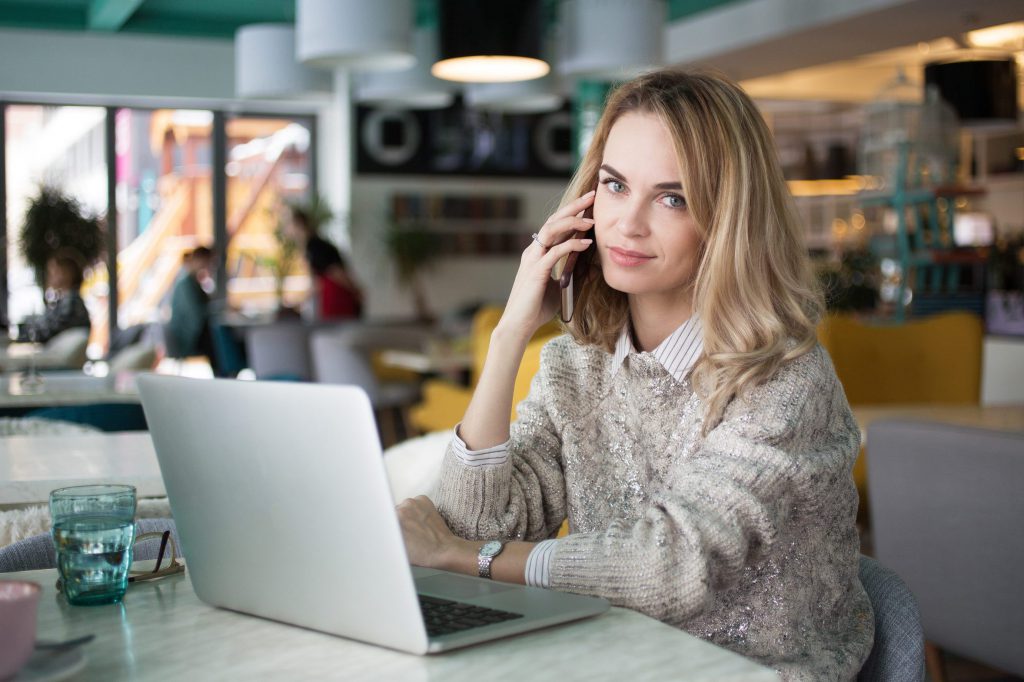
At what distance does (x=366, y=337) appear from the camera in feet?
22.6

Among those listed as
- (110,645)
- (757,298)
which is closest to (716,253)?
(757,298)

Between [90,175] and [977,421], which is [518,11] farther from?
[90,175]

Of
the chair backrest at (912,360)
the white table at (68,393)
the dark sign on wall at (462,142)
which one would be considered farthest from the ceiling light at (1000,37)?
the white table at (68,393)

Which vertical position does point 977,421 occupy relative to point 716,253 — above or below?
below

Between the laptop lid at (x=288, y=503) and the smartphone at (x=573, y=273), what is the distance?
0.57 metres

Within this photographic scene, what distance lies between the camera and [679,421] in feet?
4.75

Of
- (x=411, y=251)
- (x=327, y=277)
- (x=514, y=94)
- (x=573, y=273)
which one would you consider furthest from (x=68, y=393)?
(x=411, y=251)

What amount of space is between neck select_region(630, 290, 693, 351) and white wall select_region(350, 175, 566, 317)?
1086cm

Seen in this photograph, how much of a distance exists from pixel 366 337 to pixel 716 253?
5613 millimetres

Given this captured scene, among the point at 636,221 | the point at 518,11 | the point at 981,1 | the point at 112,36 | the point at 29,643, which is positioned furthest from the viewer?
the point at 112,36

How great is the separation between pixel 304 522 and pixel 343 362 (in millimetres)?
5845

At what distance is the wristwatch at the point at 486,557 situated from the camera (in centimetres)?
128

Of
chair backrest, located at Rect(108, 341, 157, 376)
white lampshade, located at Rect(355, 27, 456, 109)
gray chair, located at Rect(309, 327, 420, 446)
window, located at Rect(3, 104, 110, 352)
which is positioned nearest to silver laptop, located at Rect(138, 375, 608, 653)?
chair backrest, located at Rect(108, 341, 157, 376)

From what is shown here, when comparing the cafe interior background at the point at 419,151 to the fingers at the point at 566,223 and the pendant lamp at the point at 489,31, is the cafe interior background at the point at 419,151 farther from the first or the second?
the fingers at the point at 566,223
